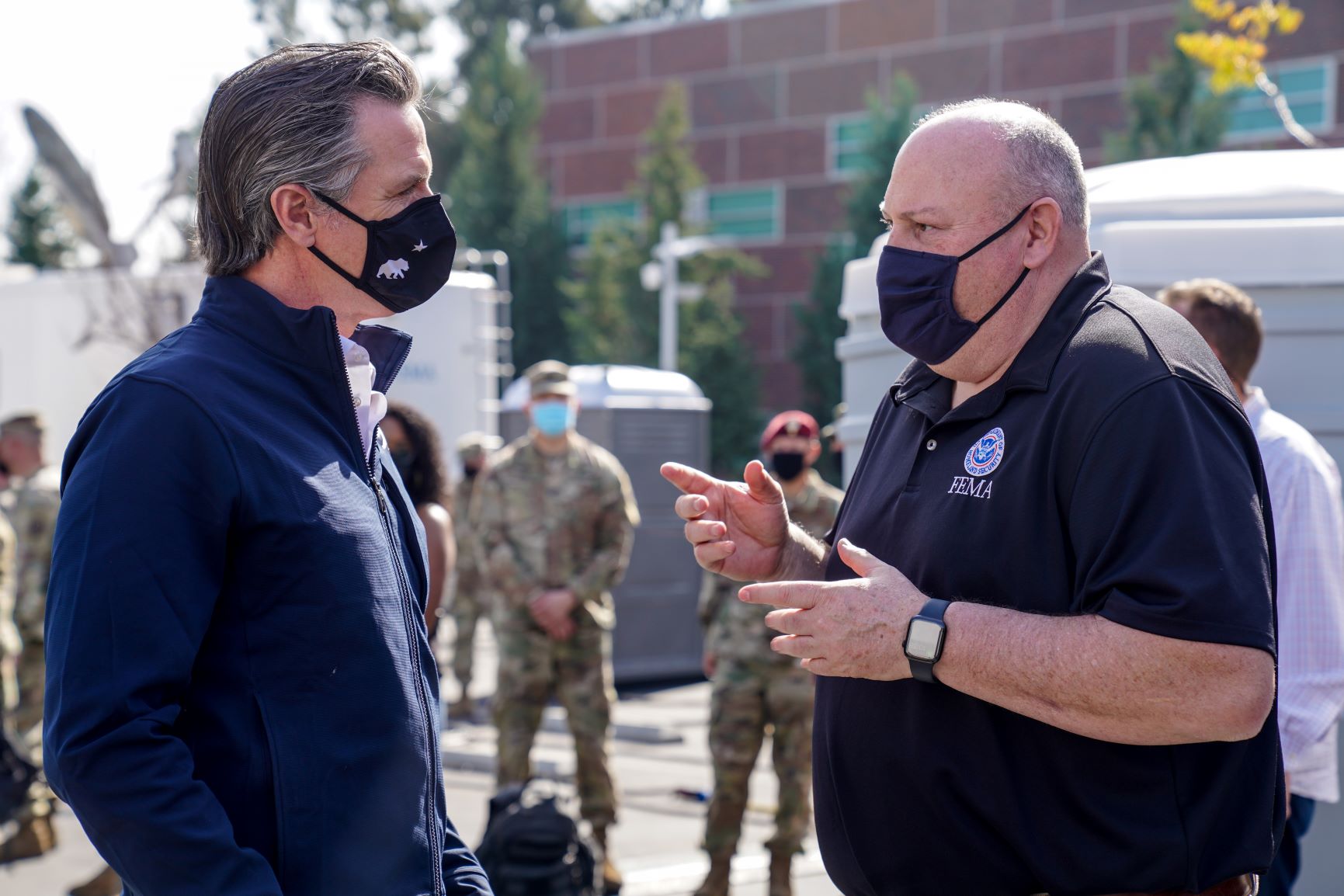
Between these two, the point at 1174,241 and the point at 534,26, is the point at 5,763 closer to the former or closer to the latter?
the point at 1174,241

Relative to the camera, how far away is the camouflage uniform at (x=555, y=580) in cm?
665

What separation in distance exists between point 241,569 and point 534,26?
4438cm

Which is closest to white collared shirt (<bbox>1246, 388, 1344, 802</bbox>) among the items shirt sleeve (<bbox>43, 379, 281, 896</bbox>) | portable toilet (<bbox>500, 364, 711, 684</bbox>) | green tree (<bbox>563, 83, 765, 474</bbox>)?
shirt sleeve (<bbox>43, 379, 281, 896</bbox>)

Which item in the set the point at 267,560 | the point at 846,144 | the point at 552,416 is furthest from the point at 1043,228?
the point at 846,144

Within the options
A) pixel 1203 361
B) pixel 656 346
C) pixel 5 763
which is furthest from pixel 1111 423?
pixel 656 346

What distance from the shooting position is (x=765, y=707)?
241 inches

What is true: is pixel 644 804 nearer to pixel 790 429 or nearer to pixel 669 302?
pixel 790 429

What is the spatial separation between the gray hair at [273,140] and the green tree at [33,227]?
127 ft

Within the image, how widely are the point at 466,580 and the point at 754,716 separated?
17.1 feet

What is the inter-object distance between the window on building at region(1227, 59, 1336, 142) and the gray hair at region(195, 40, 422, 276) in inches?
937

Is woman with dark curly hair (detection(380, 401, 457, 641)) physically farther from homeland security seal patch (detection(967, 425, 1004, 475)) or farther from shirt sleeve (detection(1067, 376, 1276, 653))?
shirt sleeve (detection(1067, 376, 1276, 653))

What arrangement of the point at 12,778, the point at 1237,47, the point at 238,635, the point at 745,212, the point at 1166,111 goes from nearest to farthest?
the point at 238,635, the point at 12,778, the point at 1237,47, the point at 1166,111, the point at 745,212

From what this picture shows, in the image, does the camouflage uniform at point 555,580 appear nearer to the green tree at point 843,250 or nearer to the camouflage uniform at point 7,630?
the camouflage uniform at point 7,630

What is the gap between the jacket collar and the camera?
1.91 meters
